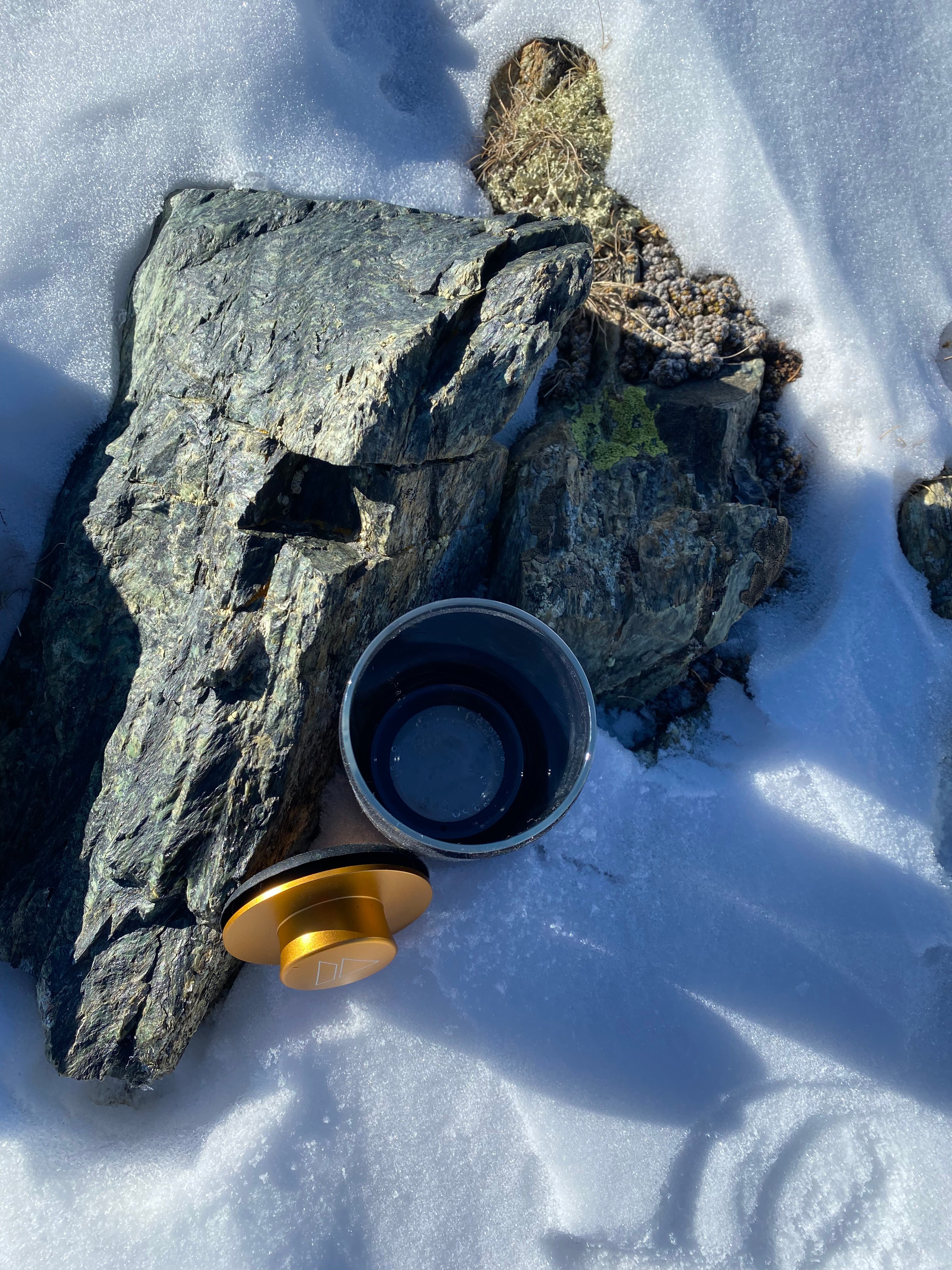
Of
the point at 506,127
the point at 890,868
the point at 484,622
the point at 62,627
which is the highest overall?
the point at 506,127

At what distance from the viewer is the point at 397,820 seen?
2213 mm

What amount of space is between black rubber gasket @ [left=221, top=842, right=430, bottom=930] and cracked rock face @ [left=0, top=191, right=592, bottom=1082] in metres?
0.14

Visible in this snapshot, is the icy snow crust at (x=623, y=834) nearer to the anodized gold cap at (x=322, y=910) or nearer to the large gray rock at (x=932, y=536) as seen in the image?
the large gray rock at (x=932, y=536)

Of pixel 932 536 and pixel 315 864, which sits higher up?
pixel 932 536

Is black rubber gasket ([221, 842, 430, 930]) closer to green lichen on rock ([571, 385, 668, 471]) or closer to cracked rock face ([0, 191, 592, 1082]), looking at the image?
cracked rock face ([0, 191, 592, 1082])

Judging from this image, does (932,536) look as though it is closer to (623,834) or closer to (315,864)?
(623,834)

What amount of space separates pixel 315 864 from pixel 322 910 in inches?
4.9

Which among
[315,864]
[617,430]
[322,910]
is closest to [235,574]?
[315,864]

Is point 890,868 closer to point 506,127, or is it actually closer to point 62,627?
point 62,627

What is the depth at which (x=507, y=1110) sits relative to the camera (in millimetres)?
2346

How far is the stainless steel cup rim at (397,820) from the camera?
2047 mm

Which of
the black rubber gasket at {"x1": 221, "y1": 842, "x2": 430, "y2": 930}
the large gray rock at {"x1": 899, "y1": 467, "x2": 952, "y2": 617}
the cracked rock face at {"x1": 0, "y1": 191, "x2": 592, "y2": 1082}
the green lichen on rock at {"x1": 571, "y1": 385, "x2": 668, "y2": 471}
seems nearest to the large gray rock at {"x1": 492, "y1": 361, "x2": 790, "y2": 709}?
the green lichen on rock at {"x1": 571, "y1": 385, "x2": 668, "y2": 471}

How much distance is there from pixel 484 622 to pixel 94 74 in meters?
2.37

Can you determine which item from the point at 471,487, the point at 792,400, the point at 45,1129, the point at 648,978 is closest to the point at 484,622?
the point at 471,487
